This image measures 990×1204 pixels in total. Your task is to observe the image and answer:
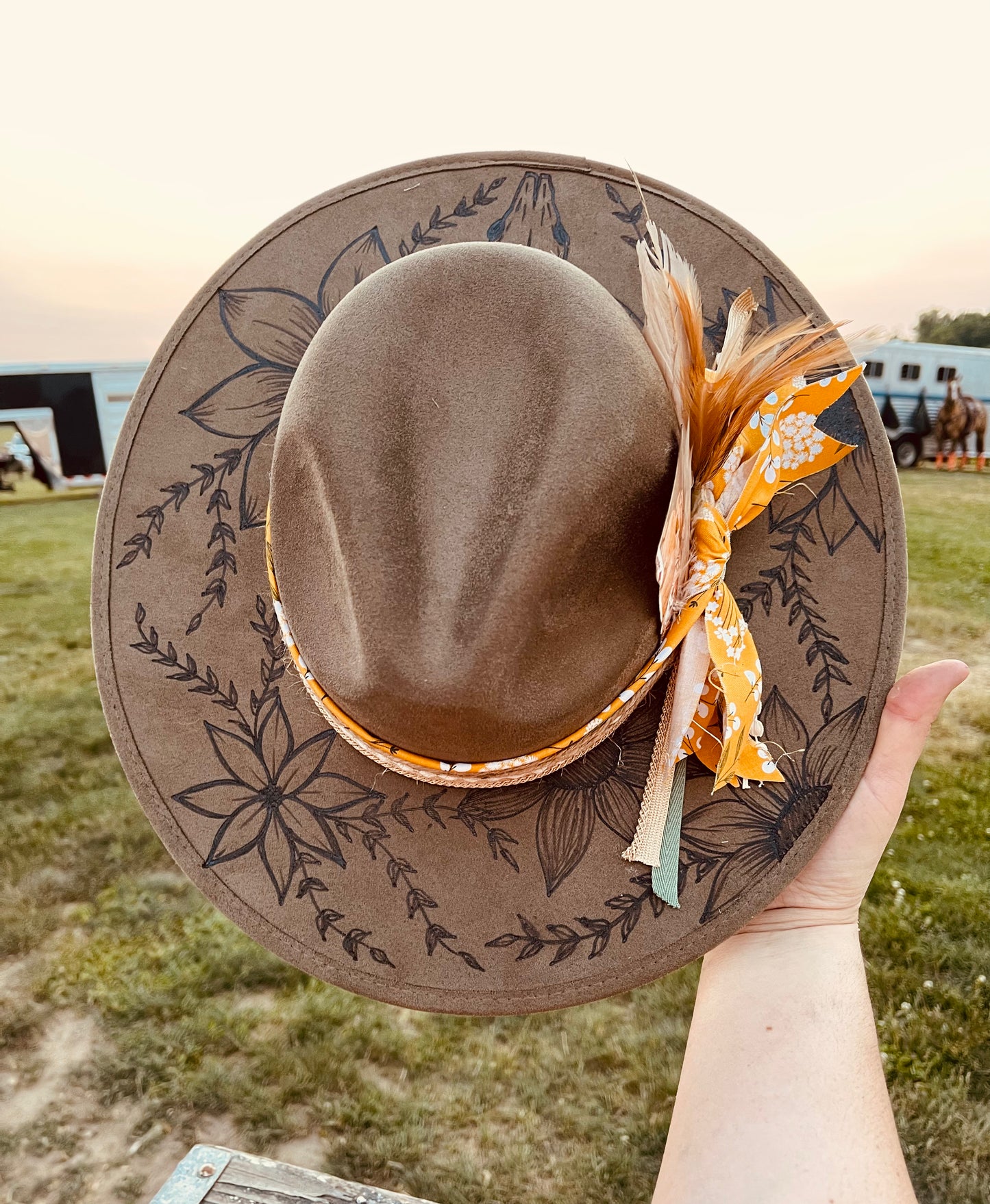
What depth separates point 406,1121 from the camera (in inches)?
115

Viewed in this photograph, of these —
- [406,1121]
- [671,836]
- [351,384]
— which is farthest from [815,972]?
[406,1121]

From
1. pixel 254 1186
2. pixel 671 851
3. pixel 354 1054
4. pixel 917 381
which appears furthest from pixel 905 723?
pixel 917 381

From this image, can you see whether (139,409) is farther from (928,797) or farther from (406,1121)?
(928,797)

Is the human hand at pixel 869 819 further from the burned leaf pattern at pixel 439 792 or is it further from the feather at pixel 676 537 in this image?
the feather at pixel 676 537

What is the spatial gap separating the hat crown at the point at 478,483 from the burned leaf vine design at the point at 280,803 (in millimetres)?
260

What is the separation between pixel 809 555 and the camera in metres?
1.36

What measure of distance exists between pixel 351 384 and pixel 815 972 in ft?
3.98

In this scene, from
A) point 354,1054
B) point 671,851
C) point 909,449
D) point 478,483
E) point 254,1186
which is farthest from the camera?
point 909,449

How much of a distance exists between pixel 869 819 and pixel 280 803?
3.25 feet

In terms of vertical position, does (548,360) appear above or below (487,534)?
above

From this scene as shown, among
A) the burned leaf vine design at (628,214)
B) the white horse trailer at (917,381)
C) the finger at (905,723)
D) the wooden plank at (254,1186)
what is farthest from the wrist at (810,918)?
the white horse trailer at (917,381)

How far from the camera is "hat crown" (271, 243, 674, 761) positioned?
3.51 feet

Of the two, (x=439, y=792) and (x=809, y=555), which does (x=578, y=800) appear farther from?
(x=809, y=555)

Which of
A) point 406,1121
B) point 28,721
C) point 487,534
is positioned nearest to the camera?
point 487,534
